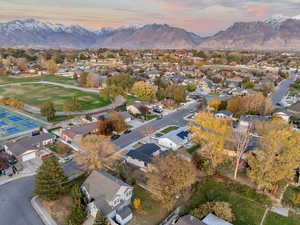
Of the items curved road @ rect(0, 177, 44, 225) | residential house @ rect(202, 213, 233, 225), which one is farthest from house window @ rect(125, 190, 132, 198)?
curved road @ rect(0, 177, 44, 225)

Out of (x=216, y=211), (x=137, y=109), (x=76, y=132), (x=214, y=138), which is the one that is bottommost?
(x=76, y=132)

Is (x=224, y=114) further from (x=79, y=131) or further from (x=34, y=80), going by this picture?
(x=34, y=80)

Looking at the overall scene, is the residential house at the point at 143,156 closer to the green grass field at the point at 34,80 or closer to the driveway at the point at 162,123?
the driveway at the point at 162,123

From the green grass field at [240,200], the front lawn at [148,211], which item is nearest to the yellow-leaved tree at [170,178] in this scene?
the front lawn at [148,211]

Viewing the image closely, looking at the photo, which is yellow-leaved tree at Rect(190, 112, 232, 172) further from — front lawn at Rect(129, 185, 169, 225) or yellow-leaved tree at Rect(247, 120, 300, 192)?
front lawn at Rect(129, 185, 169, 225)

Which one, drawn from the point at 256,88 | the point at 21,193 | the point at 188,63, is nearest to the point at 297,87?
the point at 256,88

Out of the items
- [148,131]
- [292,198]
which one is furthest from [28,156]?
[292,198]

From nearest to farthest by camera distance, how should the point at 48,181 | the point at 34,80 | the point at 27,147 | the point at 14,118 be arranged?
1. the point at 48,181
2. the point at 27,147
3. the point at 14,118
4. the point at 34,80
